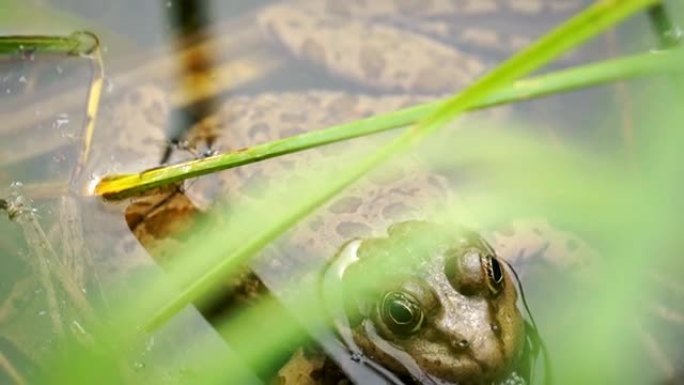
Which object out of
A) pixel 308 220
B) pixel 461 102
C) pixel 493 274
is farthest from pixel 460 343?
pixel 461 102

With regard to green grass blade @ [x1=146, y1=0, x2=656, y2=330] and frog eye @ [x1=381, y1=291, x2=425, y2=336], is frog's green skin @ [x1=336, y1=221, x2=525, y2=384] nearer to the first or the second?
frog eye @ [x1=381, y1=291, x2=425, y2=336]

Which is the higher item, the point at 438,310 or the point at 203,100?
the point at 203,100

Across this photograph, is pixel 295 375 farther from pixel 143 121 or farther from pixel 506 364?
pixel 143 121

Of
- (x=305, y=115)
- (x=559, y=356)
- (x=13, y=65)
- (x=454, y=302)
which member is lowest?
(x=559, y=356)

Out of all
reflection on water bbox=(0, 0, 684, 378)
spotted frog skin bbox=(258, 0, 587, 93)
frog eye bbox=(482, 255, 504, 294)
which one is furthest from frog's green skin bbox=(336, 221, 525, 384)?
spotted frog skin bbox=(258, 0, 587, 93)

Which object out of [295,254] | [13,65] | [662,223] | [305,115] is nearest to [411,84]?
[305,115]

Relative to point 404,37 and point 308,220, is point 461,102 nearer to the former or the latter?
point 308,220

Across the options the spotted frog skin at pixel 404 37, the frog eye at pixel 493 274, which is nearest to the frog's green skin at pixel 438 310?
the frog eye at pixel 493 274
